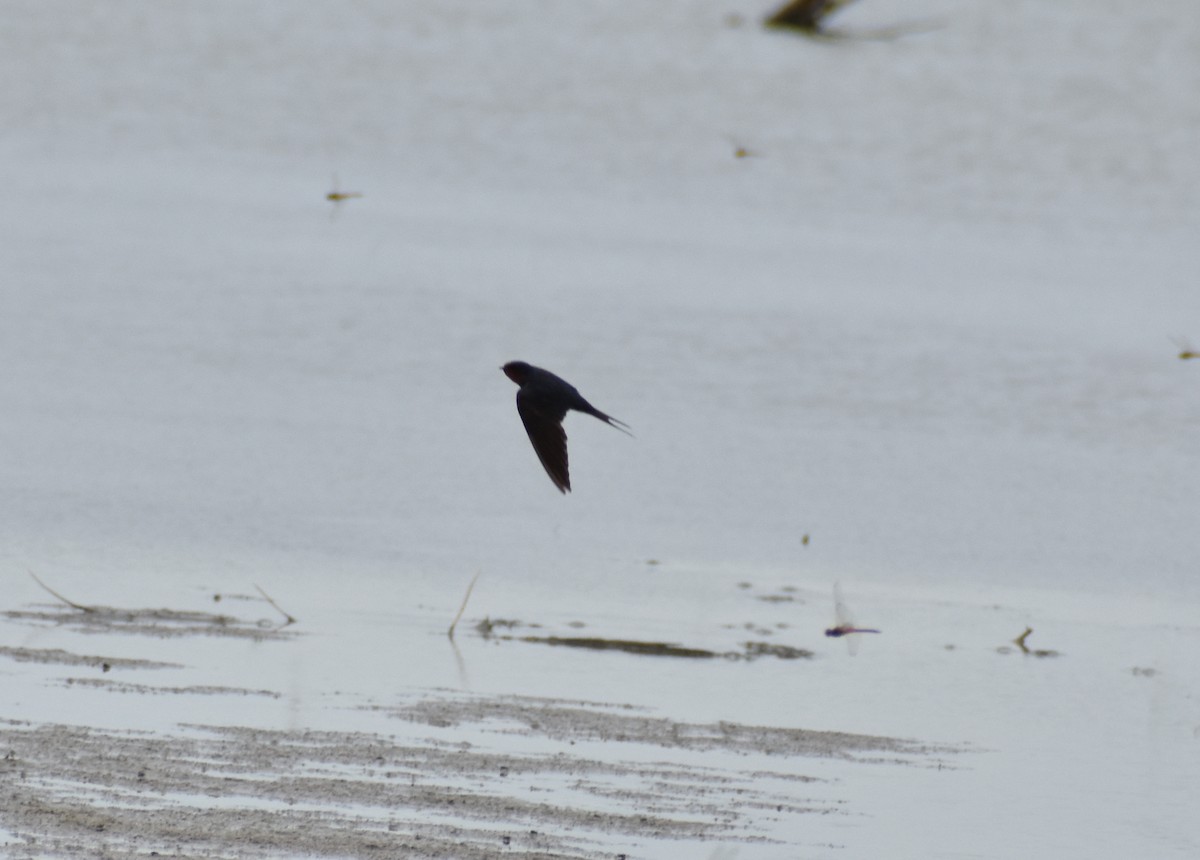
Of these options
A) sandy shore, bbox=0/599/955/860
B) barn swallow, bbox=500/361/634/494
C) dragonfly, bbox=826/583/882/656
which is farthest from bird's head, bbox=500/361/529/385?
dragonfly, bbox=826/583/882/656

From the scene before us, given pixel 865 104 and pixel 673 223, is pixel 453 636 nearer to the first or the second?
pixel 673 223

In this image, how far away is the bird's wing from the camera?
5.69 m

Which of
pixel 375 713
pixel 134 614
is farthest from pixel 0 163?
pixel 375 713

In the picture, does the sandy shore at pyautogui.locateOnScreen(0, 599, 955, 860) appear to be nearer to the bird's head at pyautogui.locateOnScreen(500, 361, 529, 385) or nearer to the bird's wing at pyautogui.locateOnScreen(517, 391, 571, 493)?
the bird's wing at pyautogui.locateOnScreen(517, 391, 571, 493)

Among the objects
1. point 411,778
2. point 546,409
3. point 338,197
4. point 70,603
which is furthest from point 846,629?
point 338,197

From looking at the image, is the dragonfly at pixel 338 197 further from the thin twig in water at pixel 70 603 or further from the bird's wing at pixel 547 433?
the bird's wing at pixel 547 433

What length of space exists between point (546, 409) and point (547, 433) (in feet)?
0.36

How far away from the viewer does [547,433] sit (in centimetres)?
580

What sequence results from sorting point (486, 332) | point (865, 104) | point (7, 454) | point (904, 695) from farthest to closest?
point (865, 104) → point (486, 332) → point (7, 454) → point (904, 695)

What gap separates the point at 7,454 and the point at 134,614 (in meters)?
2.38

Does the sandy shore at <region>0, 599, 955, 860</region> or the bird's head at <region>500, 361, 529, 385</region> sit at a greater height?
the bird's head at <region>500, 361, 529, 385</region>

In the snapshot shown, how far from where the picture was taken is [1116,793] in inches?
209

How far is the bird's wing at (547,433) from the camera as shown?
18.7 feet

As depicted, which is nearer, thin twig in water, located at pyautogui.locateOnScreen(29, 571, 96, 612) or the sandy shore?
the sandy shore
